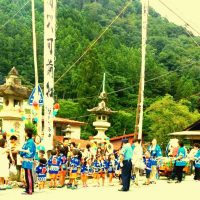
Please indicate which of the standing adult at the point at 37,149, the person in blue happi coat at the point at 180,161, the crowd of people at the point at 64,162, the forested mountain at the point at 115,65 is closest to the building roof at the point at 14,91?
the crowd of people at the point at 64,162

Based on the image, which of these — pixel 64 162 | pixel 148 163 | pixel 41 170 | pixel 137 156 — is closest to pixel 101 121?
pixel 148 163

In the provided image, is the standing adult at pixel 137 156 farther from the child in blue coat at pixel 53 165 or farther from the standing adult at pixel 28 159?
the standing adult at pixel 28 159

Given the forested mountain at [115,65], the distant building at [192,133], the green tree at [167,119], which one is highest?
the forested mountain at [115,65]

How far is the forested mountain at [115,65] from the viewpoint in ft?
197

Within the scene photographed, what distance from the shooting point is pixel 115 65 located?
75062 millimetres

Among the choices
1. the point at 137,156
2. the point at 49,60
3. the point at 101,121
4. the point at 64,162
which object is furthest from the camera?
the point at 101,121

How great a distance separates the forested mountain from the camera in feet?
197

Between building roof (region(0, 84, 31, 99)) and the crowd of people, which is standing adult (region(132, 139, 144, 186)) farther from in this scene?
building roof (region(0, 84, 31, 99))

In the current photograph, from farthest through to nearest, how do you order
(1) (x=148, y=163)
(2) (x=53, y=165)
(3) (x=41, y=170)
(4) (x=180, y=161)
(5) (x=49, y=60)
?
(4) (x=180, y=161) < (1) (x=148, y=163) < (5) (x=49, y=60) < (2) (x=53, y=165) < (3) (x=41, y=170)

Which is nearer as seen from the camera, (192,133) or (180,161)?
(180,161)

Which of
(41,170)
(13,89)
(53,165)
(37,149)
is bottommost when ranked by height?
Result: (41,170)

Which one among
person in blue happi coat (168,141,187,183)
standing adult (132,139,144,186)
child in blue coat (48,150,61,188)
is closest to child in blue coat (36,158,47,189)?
child in blue coat (48,150,61,188)

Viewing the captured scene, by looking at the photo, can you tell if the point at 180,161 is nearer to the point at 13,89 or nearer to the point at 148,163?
the point at 148,163

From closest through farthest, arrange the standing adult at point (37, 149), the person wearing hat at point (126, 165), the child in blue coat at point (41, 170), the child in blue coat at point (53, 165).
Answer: the child in blue coat at point (41, 170) < the standing adult at point (37, 149) < the child in blue coat at point (53, 165) < the person wearing hat at point (126, 165)
